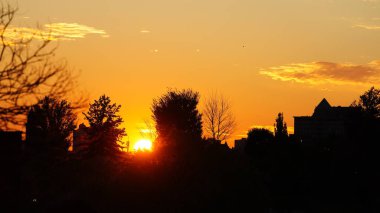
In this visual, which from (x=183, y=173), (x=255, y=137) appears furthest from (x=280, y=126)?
(x=183, y=173)

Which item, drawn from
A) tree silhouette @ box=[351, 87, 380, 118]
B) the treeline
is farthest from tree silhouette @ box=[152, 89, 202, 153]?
tree silhouette @ box=[351, 87, 380, 118]

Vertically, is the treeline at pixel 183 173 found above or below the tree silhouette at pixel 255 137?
below

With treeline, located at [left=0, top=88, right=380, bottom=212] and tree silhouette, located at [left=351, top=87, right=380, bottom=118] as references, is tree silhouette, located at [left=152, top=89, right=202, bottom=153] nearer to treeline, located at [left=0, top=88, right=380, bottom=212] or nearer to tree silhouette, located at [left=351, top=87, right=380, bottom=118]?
treeline, located at [left=0, top=88, right=380, bottom=212]

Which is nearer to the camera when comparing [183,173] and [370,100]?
[183,173]

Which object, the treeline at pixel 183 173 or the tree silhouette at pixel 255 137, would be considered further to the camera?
the tree silhouette at pixel 255 137

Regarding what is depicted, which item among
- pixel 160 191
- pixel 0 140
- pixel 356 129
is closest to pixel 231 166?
pixel 160 191

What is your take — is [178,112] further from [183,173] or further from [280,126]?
[183,173]

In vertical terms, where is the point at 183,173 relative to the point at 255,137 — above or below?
below

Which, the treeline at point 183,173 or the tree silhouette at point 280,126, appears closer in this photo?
the treeline at point 183,173

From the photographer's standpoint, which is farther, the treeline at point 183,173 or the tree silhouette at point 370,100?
the tree silhouette at point 370,100

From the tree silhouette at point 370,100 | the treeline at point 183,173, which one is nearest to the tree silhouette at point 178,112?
the treeline at point 183,173

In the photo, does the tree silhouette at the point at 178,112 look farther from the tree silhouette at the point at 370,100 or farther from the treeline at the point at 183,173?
the tree silhouette at the point at 370,100

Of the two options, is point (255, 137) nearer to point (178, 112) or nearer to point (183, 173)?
point (178, 112)

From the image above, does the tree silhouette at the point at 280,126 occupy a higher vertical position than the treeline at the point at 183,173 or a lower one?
higher
